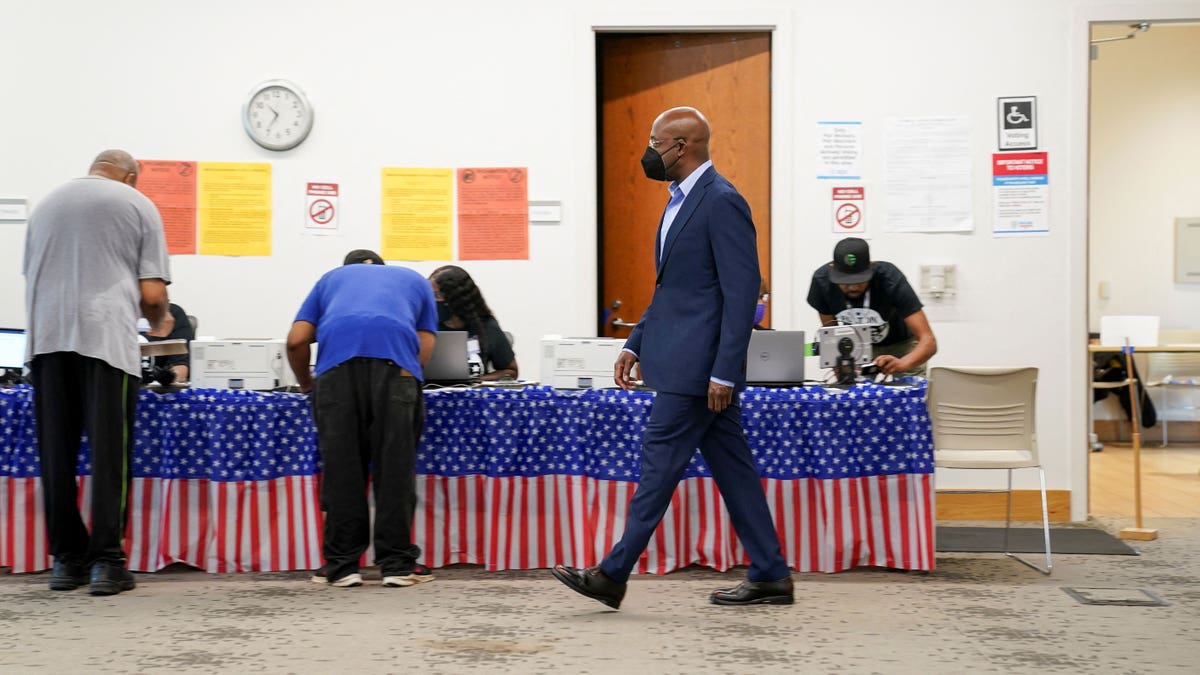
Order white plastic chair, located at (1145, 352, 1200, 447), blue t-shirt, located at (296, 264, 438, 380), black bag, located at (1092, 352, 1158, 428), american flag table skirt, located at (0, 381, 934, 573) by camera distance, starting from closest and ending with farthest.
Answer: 1. blue t-shirt, located at (296, 264, 438, 380)
2. american flag table skirt, located at (0, 381, 934, 573)
3. black bag, located at (1092, 352, 1158, 428)
4. white plastic chair, located at (1145, 352, 1200, 447)

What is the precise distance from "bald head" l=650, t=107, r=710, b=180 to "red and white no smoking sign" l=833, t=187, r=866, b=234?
2379 mm

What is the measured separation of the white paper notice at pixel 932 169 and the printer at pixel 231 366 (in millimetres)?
3261

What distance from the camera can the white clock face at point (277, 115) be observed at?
5949mm

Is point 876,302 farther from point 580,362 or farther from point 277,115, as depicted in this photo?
point 277,115

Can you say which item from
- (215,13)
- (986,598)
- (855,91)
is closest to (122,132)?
(215,13)

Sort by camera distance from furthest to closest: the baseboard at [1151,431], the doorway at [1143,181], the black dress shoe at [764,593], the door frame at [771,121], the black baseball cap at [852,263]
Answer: the doorway at [1143,181]
the baseboard at [1151,431]
the door frame at [771,121]
the black baseball cap at [852,263]
the black dress shoe at [764,593]

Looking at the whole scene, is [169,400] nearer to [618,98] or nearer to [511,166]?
[511,166]

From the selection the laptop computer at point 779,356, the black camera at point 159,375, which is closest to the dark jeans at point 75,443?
the black camera at point 159,375

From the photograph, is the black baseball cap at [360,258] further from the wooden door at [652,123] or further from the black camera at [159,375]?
the wooden door at [652,123]

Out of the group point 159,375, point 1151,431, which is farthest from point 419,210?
point 1151,431

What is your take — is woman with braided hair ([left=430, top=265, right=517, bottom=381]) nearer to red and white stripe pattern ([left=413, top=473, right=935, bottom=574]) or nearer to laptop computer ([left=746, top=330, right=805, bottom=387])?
red and white stripe pattern ([left=413, top=473, right=935, bottom=574])

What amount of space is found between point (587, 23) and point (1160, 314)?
656 cm

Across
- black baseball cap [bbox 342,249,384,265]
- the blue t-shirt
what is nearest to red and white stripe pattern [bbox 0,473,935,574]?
the blue t-shirt

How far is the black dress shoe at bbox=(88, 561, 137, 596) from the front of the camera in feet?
12.8
